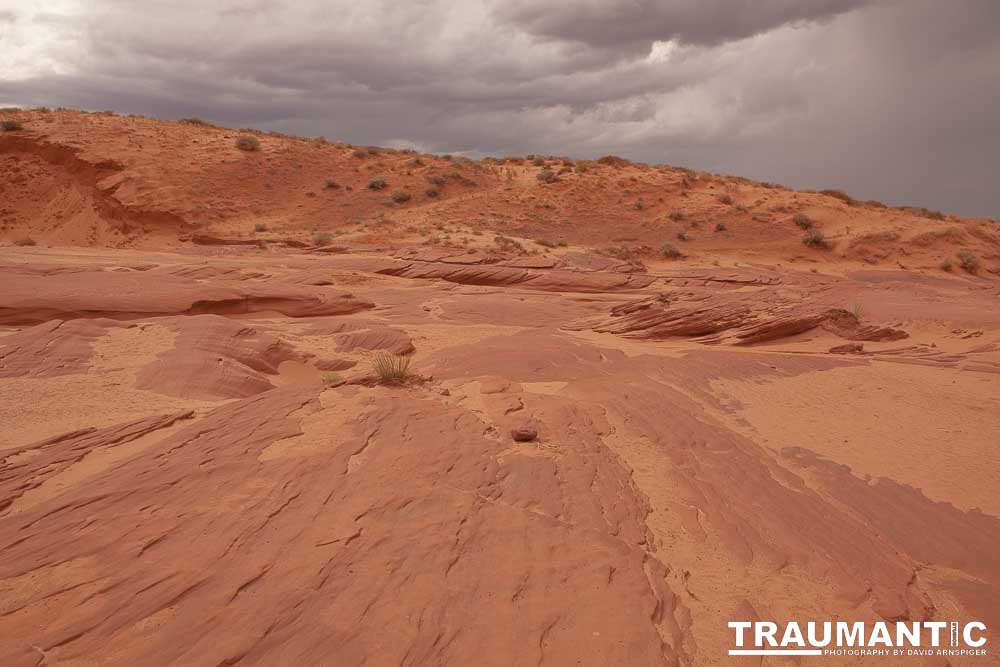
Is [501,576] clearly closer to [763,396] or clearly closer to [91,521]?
[91,521]

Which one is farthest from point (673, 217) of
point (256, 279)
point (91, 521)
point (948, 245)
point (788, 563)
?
point (91, 521)

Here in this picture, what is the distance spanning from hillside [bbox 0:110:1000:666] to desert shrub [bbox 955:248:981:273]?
40.2ft

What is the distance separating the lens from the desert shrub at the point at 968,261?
25172 mm

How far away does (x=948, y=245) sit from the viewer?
2655cm

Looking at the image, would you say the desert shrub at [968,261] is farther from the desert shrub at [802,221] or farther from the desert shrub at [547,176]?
the desert shrub at [547,176]

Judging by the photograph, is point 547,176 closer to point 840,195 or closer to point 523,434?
point 840,195

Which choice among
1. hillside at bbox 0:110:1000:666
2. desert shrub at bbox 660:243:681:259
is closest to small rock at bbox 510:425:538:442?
hillside at bbox 0:110:1000:666

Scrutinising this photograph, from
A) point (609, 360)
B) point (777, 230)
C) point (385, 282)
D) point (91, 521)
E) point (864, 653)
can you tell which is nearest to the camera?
point (864, 653)

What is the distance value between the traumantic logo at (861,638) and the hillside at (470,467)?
90 millimetres

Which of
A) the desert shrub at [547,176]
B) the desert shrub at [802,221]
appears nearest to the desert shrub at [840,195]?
the desert shrub at [802,221]

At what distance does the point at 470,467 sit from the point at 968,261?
28.8 metres

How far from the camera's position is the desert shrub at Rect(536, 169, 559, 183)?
35.3 meters

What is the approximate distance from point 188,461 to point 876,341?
42.3ft

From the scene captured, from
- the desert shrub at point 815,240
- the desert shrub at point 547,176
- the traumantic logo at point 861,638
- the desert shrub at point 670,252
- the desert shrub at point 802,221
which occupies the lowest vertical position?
the traumantic logo at point 861,638
